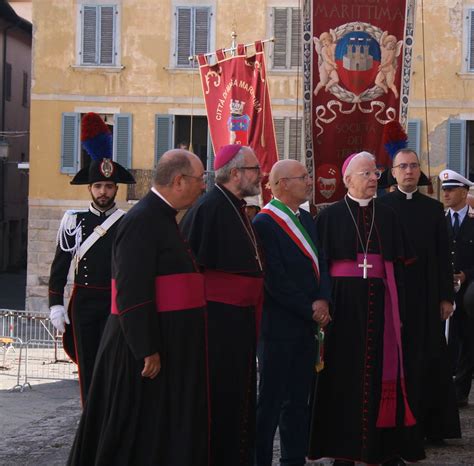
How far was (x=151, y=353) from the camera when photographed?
579 centimetres

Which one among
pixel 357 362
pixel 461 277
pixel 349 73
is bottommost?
pixel 357 362

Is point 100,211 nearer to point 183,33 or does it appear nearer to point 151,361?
point 151,361

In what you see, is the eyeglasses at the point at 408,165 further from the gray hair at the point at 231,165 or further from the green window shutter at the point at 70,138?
the green window shutter at the point at 70,138

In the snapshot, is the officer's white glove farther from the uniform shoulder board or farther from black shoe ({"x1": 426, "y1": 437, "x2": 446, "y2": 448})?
black shoe ({"x1": 426, "y1": 437, "x2": 446, "y2": 448})

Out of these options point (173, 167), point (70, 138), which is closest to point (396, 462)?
point (173, 167)

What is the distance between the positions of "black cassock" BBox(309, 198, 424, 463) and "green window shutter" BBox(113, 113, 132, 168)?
22289mm

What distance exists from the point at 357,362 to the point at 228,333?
127 cm

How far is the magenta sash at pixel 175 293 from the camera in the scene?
5930 millimetres

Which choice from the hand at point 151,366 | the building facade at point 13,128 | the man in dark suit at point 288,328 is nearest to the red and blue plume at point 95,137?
the man in dark suit at point 288,328

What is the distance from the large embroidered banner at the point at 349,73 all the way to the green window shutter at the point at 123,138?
19551 mm

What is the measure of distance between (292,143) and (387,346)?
22.2m

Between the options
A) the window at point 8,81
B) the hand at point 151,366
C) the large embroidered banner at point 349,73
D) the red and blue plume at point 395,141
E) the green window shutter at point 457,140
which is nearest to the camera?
the hand at point 151,366

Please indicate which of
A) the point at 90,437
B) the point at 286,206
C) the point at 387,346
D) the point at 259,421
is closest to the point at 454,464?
the point at 387,346

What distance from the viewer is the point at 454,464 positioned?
779 centimetres
